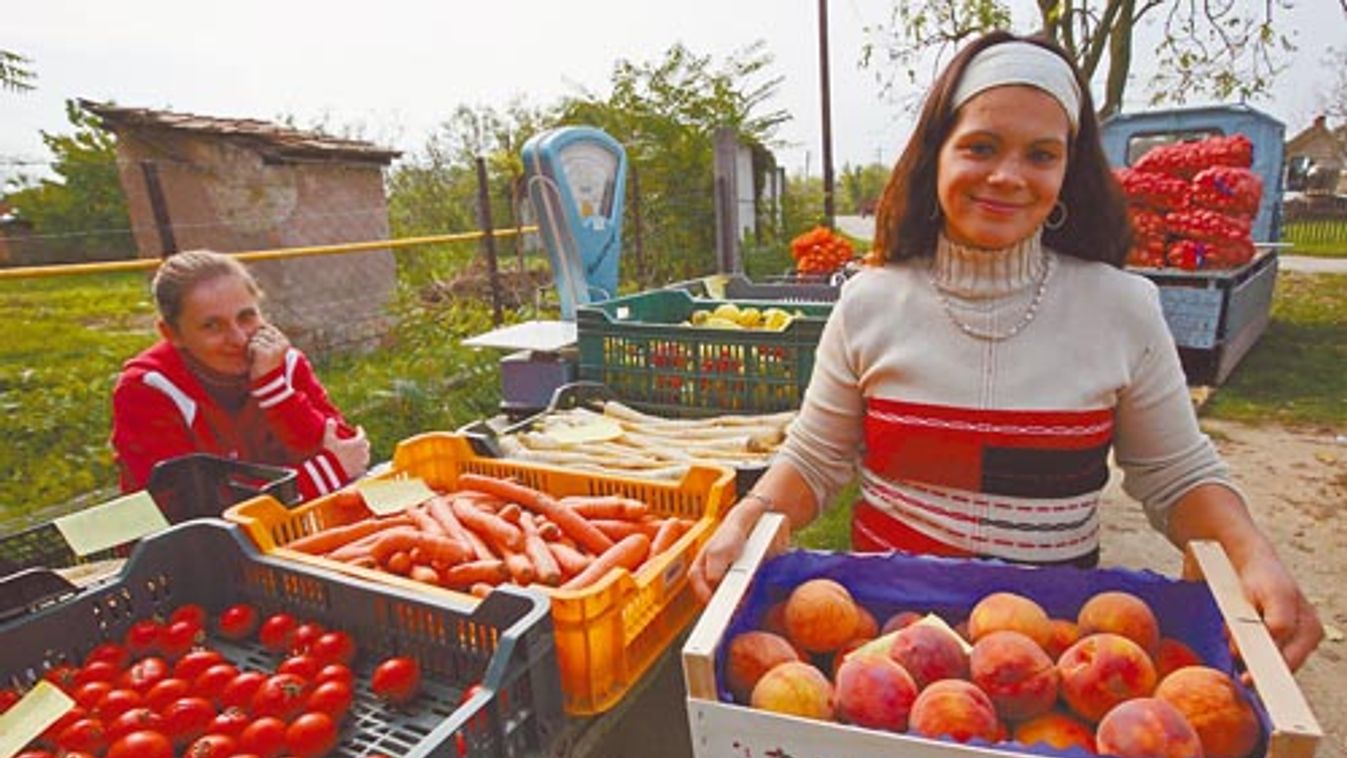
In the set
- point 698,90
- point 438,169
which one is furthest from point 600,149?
point 438,169

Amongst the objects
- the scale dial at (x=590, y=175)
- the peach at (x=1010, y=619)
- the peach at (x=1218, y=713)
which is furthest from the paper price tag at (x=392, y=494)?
the scale dial at (x=590, y=175)

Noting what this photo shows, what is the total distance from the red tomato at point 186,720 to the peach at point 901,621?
1072mm

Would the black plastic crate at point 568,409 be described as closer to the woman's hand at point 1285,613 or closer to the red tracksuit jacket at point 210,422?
the red tracksuit jacket at point 210,422

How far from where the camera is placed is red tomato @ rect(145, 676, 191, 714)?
126 cm

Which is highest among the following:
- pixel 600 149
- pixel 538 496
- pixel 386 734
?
pixel 600 149

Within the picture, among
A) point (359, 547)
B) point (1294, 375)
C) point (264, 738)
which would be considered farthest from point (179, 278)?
point (1294, 375)

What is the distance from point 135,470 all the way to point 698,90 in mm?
9060

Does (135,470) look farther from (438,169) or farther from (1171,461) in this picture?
(438,169)

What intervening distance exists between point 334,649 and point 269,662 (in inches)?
7.5

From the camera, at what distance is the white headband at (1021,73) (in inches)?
49.1

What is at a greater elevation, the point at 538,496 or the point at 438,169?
the point at 438,169

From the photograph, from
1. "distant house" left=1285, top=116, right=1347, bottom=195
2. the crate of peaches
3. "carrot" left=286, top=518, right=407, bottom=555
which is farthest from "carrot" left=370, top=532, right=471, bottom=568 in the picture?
"distant house" left=1285, top=116, right=1347, bottom=195

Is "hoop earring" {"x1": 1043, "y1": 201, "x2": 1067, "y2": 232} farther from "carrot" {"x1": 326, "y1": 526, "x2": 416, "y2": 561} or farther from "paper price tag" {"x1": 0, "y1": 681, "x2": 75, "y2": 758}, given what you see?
"paper price tag" {"x1": 0, "y1": 681, "x2": 75, "y2": 758}

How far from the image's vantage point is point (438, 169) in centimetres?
1105
